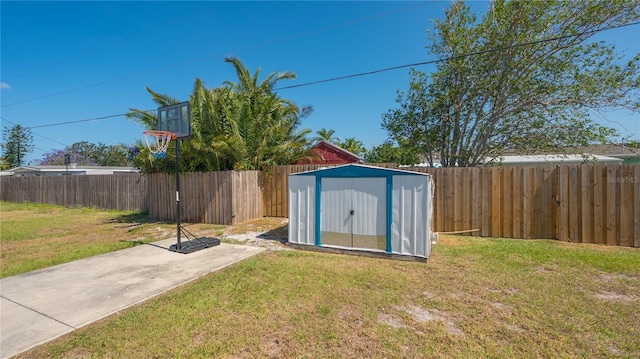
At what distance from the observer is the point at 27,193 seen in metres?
17.8

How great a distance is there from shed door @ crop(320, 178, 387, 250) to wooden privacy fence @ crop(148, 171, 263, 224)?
4.29 meters

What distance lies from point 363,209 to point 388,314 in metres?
2.50

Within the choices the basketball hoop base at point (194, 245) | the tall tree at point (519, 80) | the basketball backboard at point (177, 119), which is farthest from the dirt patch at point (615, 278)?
the basketball backboard at point (177, 119)

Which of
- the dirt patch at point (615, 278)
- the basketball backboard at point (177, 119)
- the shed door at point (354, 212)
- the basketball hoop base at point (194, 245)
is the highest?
the basketball backboard at point (177, 119)

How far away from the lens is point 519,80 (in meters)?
9.77

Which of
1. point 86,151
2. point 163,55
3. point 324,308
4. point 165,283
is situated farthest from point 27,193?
point 86,151

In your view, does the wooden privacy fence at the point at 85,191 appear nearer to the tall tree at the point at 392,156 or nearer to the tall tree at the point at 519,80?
the tall tree at the point at 519,80

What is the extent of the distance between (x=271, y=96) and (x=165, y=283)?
25.3ft

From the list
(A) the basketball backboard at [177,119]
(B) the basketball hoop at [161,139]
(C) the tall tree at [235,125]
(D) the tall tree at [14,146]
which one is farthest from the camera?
(D) the tall tree at [14,146]

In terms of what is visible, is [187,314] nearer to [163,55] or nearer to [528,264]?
A: [528,264]

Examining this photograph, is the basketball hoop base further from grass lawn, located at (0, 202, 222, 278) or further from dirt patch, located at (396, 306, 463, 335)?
dirt patch, located at (396, 306, 463, 335)

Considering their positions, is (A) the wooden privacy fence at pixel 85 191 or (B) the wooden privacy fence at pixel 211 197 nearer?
(B) the wooden privacy fence at pixel 211 197

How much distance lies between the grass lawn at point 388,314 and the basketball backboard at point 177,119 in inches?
132

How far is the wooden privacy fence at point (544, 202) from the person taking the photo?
19.3 feet
